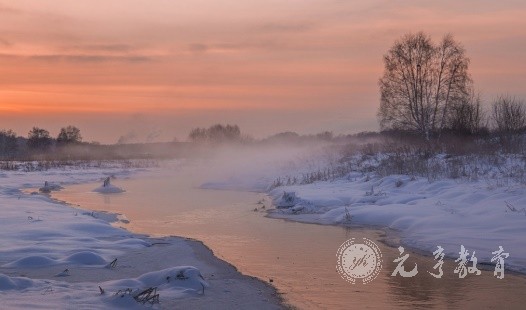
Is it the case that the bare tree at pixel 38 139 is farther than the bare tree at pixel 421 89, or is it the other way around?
the bare tree at pixel 38 139

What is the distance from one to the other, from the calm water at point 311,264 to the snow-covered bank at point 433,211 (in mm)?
782

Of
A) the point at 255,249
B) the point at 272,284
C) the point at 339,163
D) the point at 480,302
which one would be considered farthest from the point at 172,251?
the point at 339,163

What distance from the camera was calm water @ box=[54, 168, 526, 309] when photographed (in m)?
7.15

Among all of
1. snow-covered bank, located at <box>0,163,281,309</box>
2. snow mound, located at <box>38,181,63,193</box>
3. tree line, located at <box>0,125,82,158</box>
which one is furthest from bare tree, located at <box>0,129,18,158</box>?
snow-covered bank, located at <box>0,163,281,309</box>

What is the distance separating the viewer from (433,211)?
13.3 metres

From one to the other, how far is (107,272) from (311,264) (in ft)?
10.8

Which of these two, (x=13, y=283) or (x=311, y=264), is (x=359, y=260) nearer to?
(x=311, y=264)

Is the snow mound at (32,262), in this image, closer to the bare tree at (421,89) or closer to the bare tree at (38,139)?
the bare tree at (421,89)

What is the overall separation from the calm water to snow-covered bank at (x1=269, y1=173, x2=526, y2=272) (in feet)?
2.56

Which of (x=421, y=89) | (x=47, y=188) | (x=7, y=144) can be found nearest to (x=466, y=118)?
(x=421, y=89)

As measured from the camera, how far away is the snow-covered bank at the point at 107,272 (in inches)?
249

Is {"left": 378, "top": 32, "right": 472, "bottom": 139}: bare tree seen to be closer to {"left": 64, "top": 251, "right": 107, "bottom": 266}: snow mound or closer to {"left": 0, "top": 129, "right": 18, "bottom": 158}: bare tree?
{"left": 64, "top": 251, "right": 107, "bottom": 266}: snow mound

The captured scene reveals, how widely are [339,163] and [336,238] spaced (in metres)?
17.9

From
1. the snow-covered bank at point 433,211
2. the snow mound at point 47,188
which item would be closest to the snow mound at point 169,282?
the snow-covered bank at point 433,211
